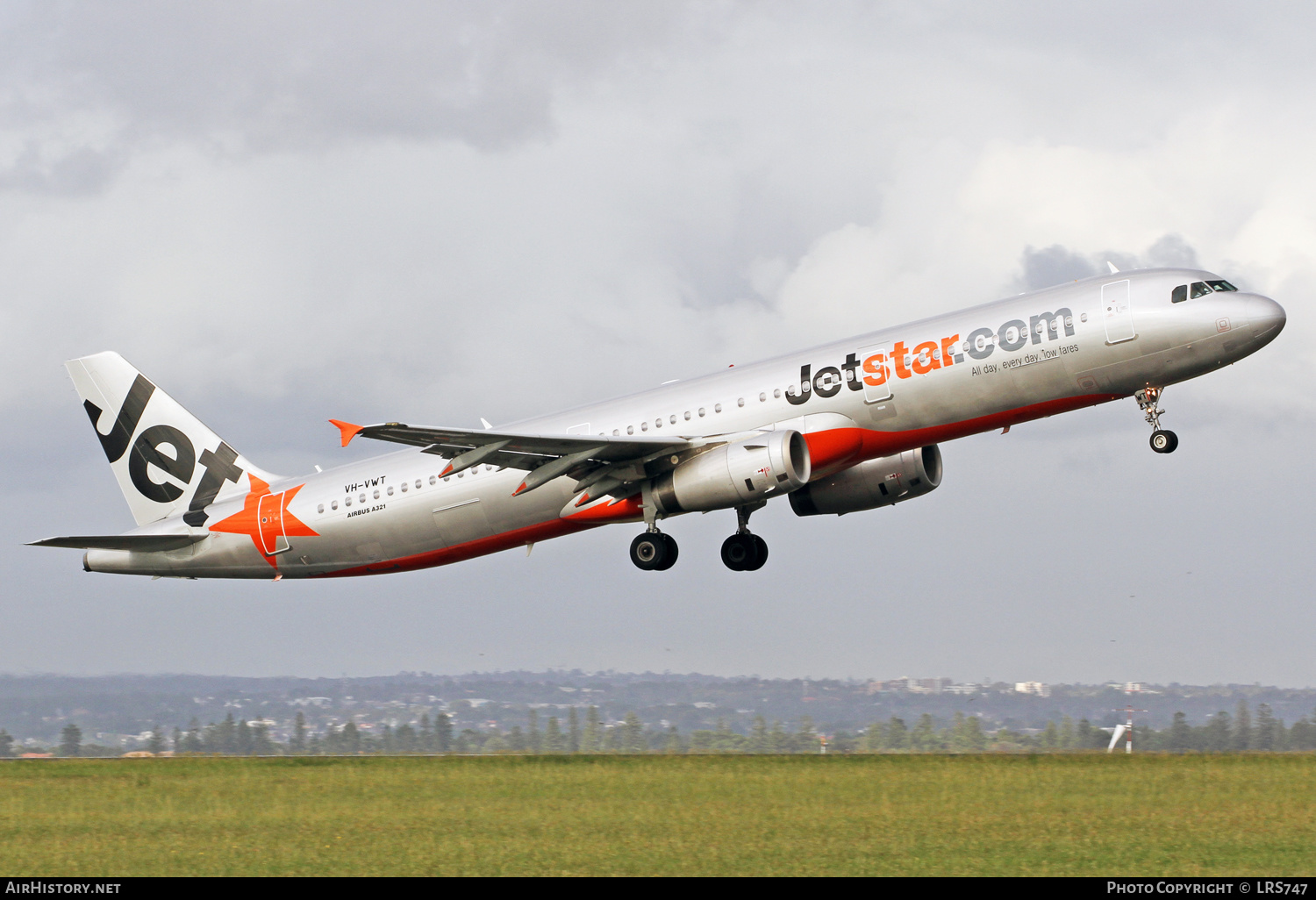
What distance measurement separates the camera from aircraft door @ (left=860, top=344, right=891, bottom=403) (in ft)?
112

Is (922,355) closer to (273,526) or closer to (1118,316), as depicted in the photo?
(1118,316)

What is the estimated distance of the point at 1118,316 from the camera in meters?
32.5

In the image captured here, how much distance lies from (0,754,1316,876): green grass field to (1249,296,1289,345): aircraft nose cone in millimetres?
9199

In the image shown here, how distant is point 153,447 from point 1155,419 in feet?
97.0

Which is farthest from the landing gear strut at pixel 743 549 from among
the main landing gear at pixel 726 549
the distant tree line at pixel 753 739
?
the distant tree line at pixel 753 739

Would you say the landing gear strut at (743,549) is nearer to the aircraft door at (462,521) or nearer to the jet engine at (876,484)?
the jet engine at (876,484)

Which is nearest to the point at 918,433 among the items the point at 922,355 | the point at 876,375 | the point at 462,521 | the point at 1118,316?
the point at 876,375

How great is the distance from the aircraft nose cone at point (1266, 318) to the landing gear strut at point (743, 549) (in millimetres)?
14773

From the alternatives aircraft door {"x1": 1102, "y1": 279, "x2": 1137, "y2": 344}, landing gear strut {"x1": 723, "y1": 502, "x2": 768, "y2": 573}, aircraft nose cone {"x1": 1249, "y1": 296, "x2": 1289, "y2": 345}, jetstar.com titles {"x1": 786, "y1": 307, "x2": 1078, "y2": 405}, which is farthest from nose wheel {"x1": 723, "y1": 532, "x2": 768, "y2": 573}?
aircraft nose cone {"x1": 1249, "y1": 296, "x2": 1289, "y2": 345}

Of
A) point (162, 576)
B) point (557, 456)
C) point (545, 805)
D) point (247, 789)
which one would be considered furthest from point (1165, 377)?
point (162, 576)

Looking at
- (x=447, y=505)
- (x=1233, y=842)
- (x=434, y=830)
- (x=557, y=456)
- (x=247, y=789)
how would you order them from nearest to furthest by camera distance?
1. (x=1233, y=842)
2. (x=434, y=830)
3. (x=247, y=789)
4. (x=557, y=456)
5. (x=447, y=505)
